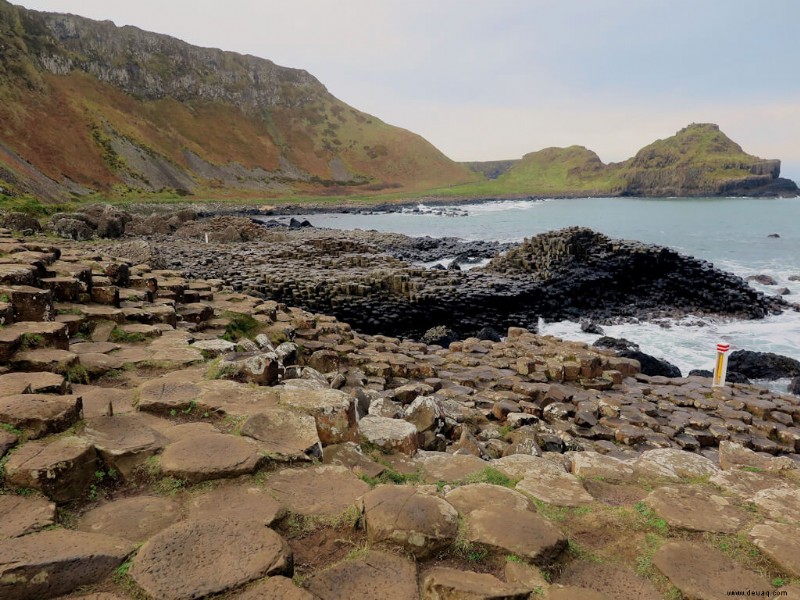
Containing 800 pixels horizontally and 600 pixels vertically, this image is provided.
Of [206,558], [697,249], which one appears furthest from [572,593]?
[697,249]

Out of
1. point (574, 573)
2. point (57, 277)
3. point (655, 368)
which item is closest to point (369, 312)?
point (655, 368)

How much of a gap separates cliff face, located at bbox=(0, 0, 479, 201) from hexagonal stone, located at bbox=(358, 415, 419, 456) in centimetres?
4224

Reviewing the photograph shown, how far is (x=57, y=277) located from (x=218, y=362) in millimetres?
3870

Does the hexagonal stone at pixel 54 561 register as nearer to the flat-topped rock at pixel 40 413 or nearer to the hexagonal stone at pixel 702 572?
the flat-topped rock at pixel 40 413

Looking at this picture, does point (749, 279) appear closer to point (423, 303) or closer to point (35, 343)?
point (423, 303)

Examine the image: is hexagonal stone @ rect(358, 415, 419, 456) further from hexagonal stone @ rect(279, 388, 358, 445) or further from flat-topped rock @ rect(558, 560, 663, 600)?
flat-topped rock @ rect(558, 560, 663, 600)

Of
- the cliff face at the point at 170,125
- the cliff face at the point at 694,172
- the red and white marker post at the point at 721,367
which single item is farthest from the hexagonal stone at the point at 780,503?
the cliff face at the point at 694,172

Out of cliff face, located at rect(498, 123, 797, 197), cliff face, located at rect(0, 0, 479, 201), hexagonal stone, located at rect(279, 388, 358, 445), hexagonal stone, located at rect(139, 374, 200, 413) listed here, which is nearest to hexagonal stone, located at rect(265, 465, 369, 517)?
hexagonal stone, located at rect(279, 388, 358, 445)

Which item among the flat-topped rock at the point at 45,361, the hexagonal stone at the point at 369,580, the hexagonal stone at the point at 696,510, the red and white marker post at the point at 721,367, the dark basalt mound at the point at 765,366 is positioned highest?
the flat-topped rock at the point at 45,361

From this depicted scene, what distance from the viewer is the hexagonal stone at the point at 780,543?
2990 millimetres

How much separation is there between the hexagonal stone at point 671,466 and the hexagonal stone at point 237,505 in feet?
11.8

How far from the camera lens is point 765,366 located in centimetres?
1473

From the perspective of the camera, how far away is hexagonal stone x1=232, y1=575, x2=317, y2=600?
7.54ft

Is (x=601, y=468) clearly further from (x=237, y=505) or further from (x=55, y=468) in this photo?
(x=55, y=468)
